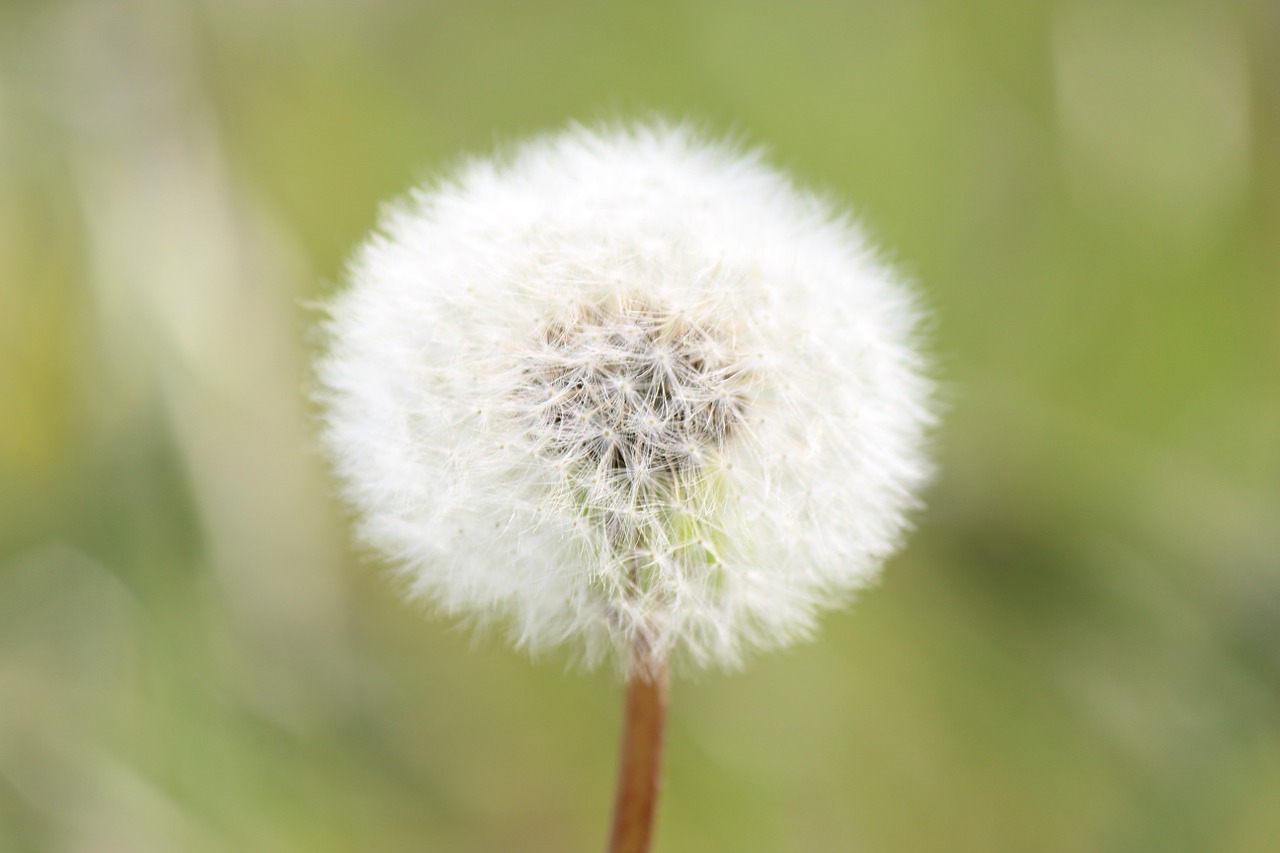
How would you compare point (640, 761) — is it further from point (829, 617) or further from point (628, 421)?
point (829, 617)

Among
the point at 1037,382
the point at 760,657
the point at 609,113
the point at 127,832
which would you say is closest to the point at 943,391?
the point at 1037,382

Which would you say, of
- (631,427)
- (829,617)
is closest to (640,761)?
(631,427)

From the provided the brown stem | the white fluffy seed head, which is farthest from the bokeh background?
the brown stem

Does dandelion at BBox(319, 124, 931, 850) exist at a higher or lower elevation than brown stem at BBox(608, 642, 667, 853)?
higher

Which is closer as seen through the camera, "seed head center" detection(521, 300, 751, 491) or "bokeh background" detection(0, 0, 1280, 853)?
"seed head center" detection(521, 300, 751, 491)

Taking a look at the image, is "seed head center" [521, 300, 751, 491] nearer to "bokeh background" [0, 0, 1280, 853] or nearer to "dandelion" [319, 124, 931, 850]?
"dandelion" [319, 124, 931, 850]
